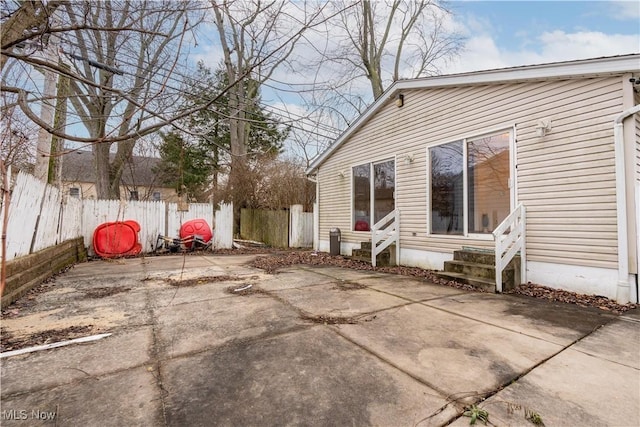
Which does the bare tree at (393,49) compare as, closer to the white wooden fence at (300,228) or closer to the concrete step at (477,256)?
the white wooden fence at (300,228)

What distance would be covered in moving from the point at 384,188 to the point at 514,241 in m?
3.33

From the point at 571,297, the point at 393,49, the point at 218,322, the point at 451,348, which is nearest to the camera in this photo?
the point at 451,348

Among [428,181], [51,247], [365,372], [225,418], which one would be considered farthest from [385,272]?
[51,247]

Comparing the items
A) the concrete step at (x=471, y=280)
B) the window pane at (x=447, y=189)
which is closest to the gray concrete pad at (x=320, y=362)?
the concrete step at (x=471, y=280)

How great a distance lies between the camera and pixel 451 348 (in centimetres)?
244

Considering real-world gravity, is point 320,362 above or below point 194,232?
below

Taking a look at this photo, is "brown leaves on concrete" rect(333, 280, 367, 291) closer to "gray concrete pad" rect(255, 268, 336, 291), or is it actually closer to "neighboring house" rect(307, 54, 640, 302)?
"gray concrete pad" rect(255, 268, 336, 291)

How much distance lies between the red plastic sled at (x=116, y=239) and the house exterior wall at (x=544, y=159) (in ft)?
23.6

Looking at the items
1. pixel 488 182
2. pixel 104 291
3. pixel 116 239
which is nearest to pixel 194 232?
pixel 116 239

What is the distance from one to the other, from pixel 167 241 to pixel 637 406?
9.93 meters

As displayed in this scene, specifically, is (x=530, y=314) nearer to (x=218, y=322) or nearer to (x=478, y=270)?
(x=478, y=270)

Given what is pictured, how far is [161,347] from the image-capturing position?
2461mm

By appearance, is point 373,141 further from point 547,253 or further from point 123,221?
point 123,221

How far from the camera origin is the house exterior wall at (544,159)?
402 centimetres
